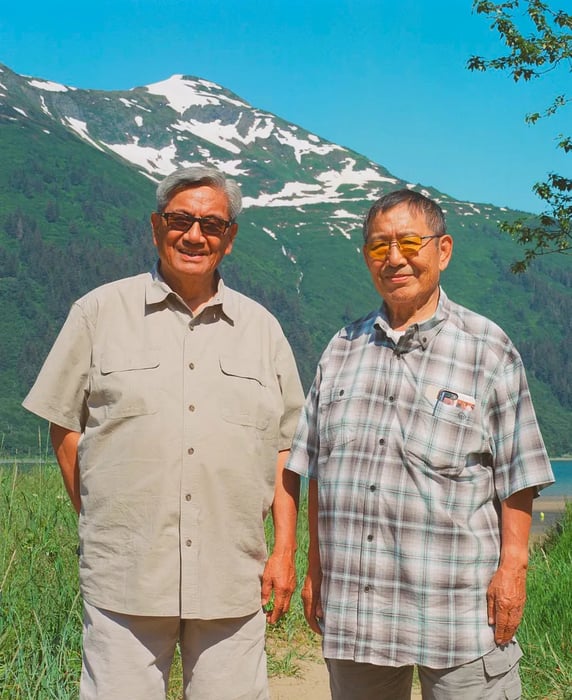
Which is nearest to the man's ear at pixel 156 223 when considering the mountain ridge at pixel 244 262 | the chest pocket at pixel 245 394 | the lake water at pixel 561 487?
the chest pocket at pixel 245 394

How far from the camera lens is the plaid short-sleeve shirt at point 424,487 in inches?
95.8

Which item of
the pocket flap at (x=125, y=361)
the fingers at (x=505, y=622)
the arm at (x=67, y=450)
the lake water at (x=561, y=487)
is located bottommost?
the lake water at (x=561, y=487)

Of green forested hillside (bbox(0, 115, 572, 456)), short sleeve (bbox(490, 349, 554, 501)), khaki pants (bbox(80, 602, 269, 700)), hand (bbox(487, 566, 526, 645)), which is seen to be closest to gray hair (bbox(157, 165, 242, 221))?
short sleeve (bbox(490, 349, 554, 501))

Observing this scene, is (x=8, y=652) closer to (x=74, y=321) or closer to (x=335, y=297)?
(x=74, y=321)

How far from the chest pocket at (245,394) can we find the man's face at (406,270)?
1.74 feet

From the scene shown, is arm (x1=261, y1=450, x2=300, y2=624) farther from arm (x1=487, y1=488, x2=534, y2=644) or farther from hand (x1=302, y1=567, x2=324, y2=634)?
arm (x1=487, y1=488, x2=534, y2=644)

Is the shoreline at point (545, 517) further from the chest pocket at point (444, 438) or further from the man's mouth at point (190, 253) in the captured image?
the man's mouth at point (190, 253)

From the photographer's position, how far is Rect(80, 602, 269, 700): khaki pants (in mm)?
2674

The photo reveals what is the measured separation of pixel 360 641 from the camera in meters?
2.49

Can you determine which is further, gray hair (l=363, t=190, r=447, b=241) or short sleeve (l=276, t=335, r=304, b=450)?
short sleeve (l=276, t=335, r=304, b=450)

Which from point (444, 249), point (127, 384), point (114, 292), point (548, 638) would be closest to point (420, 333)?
point (444, 249)

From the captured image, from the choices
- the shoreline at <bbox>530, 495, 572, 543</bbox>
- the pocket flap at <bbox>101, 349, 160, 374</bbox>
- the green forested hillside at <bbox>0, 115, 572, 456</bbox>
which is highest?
the green forested hillside at <bbox>0, 115, 572, 456</bbox>

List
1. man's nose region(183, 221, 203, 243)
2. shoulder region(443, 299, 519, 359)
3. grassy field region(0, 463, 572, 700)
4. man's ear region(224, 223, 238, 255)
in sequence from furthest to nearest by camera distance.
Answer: grassy field region(0, 463, 572, 700)
man's ear region(224, 223, 238, 255)
man's nose region(183, 221, 203, 243)
shoulder region(443, 299, 519, 359)

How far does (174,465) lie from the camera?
2.73 meters
